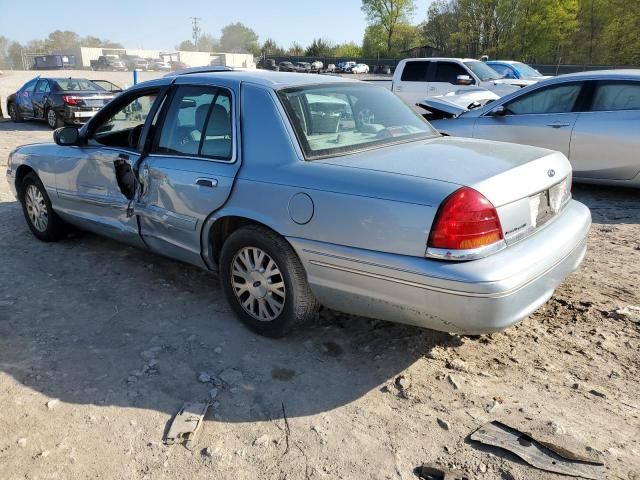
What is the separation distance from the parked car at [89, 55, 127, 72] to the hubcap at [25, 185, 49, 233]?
70.8 m

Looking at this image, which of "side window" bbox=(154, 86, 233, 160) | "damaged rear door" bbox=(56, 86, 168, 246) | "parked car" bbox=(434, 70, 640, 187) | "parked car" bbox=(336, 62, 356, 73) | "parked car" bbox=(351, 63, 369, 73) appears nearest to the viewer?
"side window" bbox=(154, 86, 233, 160)

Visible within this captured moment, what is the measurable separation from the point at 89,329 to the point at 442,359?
2.34 m

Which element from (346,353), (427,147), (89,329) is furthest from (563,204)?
(89,329)

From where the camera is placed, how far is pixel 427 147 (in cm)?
338

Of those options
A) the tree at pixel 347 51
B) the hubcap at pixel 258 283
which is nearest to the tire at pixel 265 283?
the hubcap at pixel 258 283

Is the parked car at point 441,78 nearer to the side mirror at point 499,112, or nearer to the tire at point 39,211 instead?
the side mirror at point 499,112

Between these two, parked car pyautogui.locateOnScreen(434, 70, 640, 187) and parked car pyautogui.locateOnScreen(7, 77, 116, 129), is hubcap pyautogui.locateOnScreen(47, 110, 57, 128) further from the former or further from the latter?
parked car pyautogui.locateOnScreen(434, 70, 640, 187)

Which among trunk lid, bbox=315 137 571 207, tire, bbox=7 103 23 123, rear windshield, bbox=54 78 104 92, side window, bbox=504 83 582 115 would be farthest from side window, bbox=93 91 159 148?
tire, bbox=7 103 23 123

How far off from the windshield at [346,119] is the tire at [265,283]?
598mm

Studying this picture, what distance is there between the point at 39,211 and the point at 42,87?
12047mm

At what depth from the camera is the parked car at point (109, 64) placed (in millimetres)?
69875

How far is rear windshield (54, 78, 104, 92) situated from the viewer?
589 inches

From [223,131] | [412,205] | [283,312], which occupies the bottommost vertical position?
[283,312]

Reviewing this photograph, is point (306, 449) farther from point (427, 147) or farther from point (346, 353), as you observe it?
point (427, 147)
